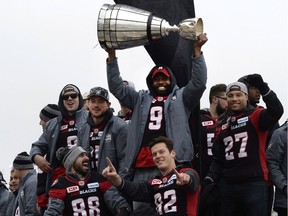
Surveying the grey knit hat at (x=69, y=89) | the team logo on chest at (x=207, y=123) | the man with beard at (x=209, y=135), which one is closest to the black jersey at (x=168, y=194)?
the man with beard at (x=209, y=135)

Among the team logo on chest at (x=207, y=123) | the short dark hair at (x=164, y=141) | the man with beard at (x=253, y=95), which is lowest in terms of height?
the short dark hair at (x=164, y=141)

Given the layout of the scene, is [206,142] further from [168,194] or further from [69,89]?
[168,194]

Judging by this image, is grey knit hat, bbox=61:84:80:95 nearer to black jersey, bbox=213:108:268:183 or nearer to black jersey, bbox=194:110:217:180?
black jersey, bbox=194:110:217:180

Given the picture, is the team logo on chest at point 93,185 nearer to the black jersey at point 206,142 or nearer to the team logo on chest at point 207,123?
the black jersey at point 206,142

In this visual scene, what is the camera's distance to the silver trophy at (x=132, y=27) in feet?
20.6

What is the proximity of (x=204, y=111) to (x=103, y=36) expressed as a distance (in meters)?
2.70

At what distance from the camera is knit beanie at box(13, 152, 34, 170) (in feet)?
34.3

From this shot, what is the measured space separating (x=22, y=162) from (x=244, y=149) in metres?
3.83

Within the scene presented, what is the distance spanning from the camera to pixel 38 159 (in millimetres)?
8688

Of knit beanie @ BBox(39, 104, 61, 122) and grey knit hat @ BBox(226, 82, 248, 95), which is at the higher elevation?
grey knit hat @ BBox(226, 82, 248, 95)

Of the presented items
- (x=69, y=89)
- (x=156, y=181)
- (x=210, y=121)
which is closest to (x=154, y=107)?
(x=156, y=181)

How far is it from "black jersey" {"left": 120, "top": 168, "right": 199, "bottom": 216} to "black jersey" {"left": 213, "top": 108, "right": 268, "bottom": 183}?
0.89 metres

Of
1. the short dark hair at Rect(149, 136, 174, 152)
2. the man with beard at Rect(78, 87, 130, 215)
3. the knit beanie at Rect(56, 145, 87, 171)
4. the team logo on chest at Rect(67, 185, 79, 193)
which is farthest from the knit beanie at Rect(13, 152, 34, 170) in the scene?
the short dark hair at Rect(149, 136, 174, 152)

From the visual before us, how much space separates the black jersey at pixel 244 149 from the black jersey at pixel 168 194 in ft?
2.92
